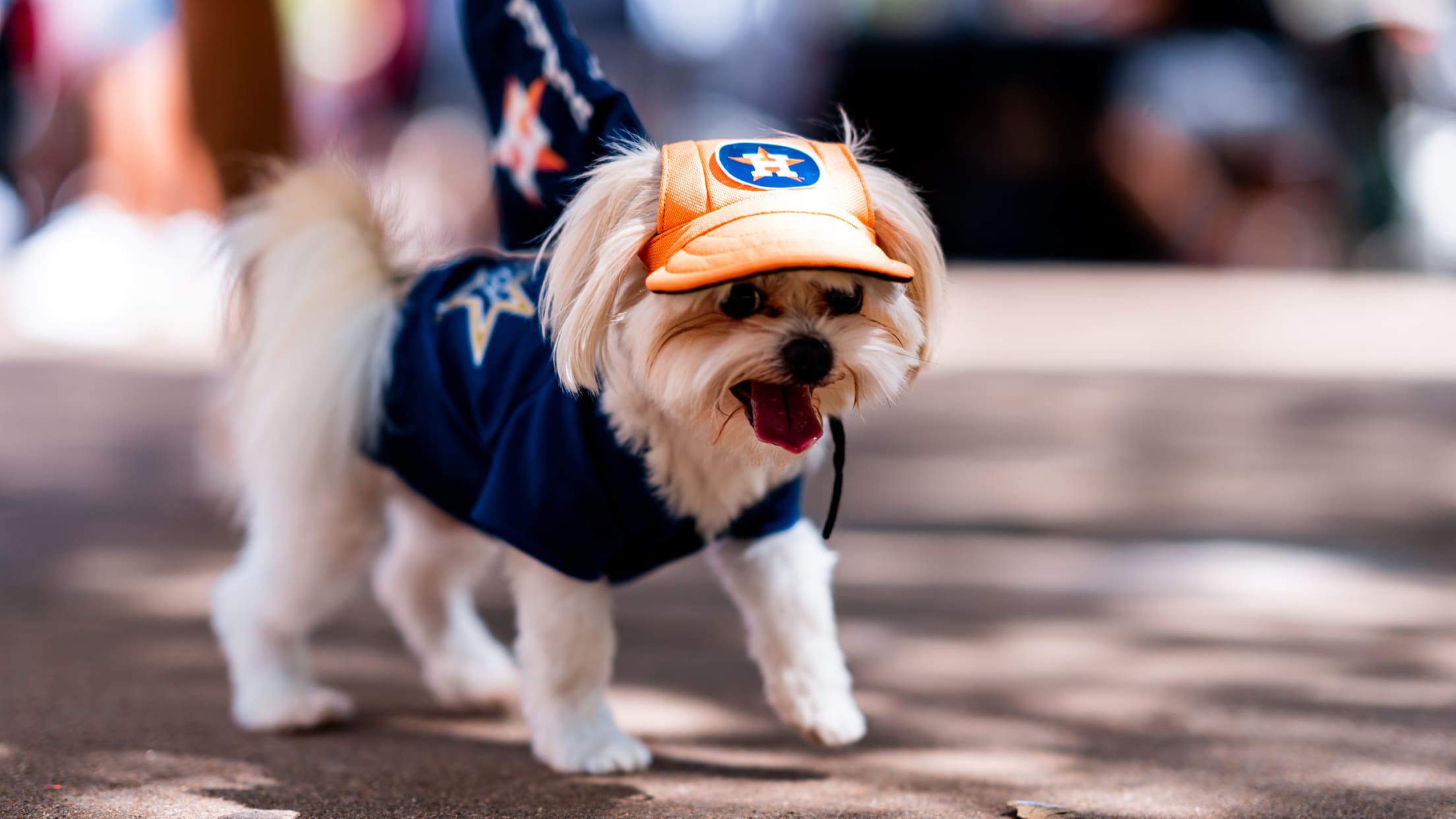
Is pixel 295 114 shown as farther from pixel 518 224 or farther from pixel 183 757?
pixel 183 757

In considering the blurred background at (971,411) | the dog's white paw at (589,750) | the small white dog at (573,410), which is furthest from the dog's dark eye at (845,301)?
the dog's white paw at (589,750)

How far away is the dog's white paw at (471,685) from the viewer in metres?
3.59

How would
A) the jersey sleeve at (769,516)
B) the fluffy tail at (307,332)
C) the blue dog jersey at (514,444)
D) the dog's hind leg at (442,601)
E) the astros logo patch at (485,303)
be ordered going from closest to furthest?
the blue dog jersey at (514,444), the jersey sleeve at (769,516), the astros logo patch at (485,303), the fluffy tail at (307,332), the dog's hind leg at (442,601)

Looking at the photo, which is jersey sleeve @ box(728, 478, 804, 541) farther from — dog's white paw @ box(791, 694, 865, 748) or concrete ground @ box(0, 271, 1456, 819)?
concrete ground @ box(0, 271, 1456, 819)

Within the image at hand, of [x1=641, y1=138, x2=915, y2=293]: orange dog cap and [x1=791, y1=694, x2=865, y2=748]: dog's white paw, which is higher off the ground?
[x1=641, y1=138, x2=915, y2=293]: orange dog cap

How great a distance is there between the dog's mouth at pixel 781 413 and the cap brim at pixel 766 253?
0.25m

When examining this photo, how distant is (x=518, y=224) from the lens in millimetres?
3479

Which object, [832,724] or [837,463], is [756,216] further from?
[832,724]

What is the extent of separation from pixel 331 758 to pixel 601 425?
1034 millimetres

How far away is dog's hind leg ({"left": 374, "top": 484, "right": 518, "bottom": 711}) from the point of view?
3.59m

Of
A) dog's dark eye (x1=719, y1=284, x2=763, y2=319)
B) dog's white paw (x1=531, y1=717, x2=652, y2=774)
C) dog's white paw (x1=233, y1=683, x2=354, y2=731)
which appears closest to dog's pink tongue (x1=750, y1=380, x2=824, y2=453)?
dog's dark eye (x1=719, y1=284, x2=763, y2=319)

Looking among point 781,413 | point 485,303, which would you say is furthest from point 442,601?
point 781,413

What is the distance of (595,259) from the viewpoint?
2615mm

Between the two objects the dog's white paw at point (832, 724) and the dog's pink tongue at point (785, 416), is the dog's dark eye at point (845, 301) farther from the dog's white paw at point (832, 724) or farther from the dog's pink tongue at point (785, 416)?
the dog's white paw at point (832, 724)
